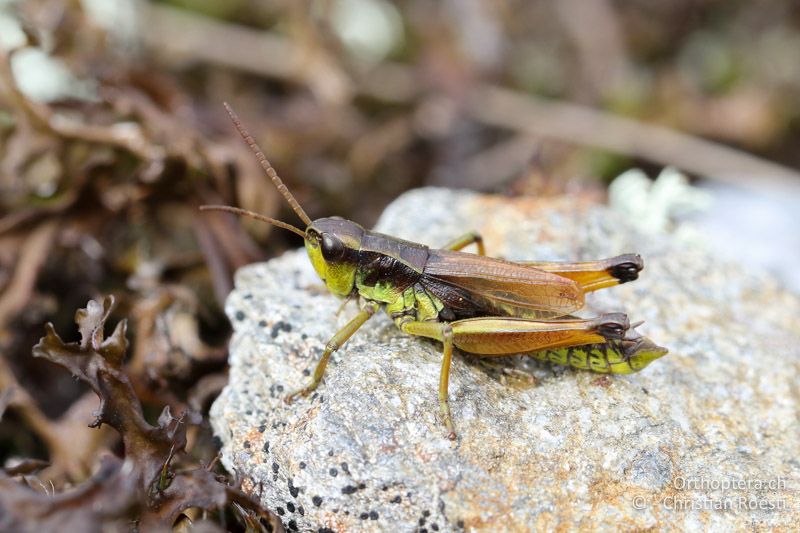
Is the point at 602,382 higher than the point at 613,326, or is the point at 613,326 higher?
the point at 613,326

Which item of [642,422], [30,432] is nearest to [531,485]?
[642,422]

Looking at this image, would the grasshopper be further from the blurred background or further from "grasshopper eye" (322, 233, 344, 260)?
the blurred background

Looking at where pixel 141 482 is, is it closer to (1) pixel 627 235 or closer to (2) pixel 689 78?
(1) pixel 627 235

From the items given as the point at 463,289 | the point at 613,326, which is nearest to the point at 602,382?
the point at 613,326

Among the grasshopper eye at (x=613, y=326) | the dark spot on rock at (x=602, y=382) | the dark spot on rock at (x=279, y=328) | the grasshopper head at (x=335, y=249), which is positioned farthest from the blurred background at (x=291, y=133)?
the grasshopper eye at (x=613, y=326)
